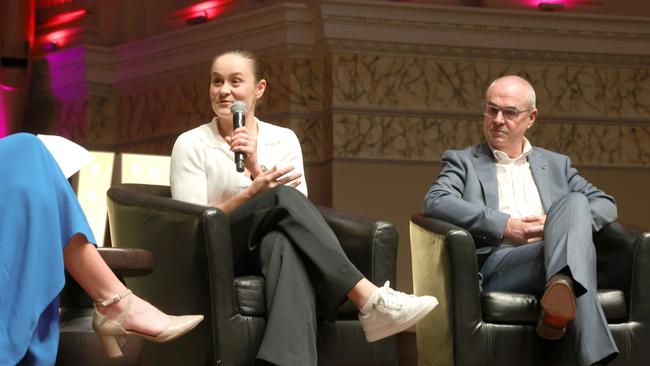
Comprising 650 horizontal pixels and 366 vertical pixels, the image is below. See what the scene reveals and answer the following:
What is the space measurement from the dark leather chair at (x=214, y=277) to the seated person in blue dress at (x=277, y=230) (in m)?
0.09

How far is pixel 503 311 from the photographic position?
2986 mm

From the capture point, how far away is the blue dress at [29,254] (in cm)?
224

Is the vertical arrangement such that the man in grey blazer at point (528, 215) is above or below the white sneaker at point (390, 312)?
above

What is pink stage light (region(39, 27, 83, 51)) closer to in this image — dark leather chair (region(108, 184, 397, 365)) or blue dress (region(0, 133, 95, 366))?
dark leather chair (region(108, 184, 397, 365))

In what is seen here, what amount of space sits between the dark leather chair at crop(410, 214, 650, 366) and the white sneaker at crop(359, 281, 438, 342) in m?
0.26

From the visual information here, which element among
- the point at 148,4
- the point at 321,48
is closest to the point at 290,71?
the point at 321,48

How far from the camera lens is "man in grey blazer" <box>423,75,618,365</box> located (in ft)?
9.43

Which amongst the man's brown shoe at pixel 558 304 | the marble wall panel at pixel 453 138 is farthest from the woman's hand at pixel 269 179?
the marble wall panel at pixel 453 138

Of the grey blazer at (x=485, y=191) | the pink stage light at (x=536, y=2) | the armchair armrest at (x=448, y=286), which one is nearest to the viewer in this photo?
the armchair armrest at (x=448, y=286)

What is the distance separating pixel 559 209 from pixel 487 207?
0.87 feet

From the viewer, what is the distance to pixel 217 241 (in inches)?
109

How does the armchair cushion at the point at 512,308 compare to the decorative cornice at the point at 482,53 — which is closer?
the armchair cushion at the point at 512,308

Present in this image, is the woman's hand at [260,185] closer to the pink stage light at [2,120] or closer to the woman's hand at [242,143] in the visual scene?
the woman's hand at [242,143]

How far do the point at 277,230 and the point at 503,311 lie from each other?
702 mm
